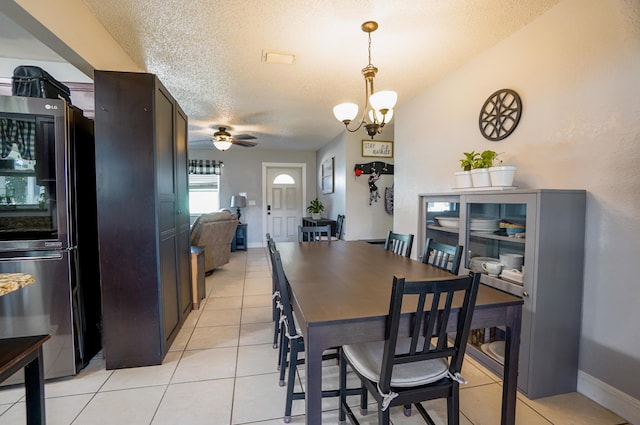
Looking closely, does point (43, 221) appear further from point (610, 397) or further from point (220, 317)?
point (610, 397)

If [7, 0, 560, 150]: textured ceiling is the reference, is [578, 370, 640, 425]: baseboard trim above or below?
below

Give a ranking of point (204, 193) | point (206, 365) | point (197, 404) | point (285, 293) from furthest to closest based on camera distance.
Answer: point (204, 193), point (206, 365), point (197, 404), point (285, 293)

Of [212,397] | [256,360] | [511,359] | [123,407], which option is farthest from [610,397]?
[123,407]

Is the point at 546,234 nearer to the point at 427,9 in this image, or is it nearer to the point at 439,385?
the point at 439,385

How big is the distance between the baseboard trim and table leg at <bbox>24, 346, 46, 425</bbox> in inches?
108

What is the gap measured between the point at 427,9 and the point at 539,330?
2.15 m

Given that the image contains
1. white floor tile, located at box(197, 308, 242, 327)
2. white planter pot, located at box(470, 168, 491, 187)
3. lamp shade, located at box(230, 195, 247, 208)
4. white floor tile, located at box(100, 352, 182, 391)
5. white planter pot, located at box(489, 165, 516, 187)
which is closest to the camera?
white floor tile, located at box(100, 352, 182, 391)

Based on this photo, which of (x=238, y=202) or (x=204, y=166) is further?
(x=204, y=166)

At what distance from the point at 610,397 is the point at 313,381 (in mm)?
1800

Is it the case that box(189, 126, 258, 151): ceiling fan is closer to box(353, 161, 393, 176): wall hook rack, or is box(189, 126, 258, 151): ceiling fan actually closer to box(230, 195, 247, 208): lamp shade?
box(230, 195, 247, 208): lamp shade

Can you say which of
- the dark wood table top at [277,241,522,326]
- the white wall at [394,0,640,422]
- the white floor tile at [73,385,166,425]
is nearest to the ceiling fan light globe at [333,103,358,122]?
the dark wood table top at [277,241,522,326]

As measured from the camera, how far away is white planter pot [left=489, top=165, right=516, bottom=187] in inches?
78.9

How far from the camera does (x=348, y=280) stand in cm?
160

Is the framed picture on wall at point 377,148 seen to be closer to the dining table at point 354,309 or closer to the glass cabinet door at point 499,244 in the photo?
the glass cabinet door at point 499,244
